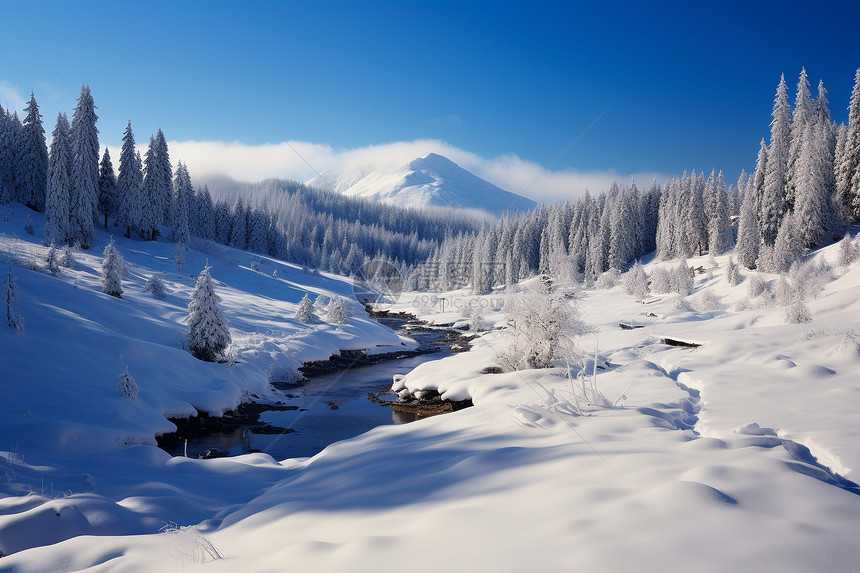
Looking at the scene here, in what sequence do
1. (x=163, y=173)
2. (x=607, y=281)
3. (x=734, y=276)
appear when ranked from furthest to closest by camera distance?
(x=607, y=281) < (x=163, y=173) < (x=734, y=276)

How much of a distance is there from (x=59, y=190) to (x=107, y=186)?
37.2ft

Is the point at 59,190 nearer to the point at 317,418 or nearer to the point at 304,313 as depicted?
the point at 304,313

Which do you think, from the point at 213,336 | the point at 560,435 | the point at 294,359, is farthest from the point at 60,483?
the point at 294,359

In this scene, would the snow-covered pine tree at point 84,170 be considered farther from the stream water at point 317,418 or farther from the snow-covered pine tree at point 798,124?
the snow-covered pine tree at point 798,124

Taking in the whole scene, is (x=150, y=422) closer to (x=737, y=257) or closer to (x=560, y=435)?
(x=560, y=435)

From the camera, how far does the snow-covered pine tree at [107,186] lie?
50.9 meters

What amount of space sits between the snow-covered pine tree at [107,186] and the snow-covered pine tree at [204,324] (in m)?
42.8

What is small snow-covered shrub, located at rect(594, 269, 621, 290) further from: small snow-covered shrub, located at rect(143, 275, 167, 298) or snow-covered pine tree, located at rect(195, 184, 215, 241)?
snow-covered pine tree, located at rect(195, 184, 215, 241)

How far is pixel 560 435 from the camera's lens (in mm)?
6945

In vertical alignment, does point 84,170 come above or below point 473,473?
above

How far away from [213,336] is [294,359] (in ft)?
20.0

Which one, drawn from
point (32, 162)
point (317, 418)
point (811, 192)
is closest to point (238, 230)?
point (32, 162)

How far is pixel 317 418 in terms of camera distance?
1752 cm

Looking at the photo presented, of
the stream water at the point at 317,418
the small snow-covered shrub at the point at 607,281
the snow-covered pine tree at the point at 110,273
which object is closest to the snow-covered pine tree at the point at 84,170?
the snow-covered pine tree at the point at 110,273
